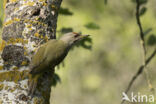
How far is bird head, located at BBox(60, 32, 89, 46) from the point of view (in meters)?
4.59

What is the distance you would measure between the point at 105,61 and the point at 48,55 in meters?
8.66

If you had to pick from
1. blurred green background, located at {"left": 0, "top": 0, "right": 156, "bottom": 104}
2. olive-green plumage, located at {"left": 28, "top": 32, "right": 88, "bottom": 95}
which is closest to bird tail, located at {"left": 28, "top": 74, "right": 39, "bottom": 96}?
olive-green plumage, located at {"left": 28, "top": 32, "right": 88, "bottom": 95}

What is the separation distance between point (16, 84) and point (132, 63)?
9.17m

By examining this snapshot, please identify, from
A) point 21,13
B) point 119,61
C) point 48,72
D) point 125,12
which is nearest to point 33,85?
Answer: point 48,72

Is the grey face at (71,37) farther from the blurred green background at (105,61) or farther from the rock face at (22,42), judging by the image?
the blurred green background at (105,61)

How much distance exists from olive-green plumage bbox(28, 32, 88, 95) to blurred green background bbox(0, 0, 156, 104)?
6.20 m

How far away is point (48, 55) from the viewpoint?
4059 mm

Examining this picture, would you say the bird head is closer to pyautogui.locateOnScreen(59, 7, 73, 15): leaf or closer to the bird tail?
pyautogui.locateOnScreen(59, 7, 73, 15): leaf

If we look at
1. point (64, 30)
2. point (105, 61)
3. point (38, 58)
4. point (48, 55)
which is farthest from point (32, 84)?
point (105, 61)

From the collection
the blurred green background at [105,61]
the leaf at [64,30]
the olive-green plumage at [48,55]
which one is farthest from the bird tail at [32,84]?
the blurred green background at [105,61]

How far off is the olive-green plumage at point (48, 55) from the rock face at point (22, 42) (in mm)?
53

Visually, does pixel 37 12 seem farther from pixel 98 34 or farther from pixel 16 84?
pixel 98 34

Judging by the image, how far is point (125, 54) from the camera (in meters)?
12.2

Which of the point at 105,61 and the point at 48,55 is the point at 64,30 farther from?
the point at 105,61
